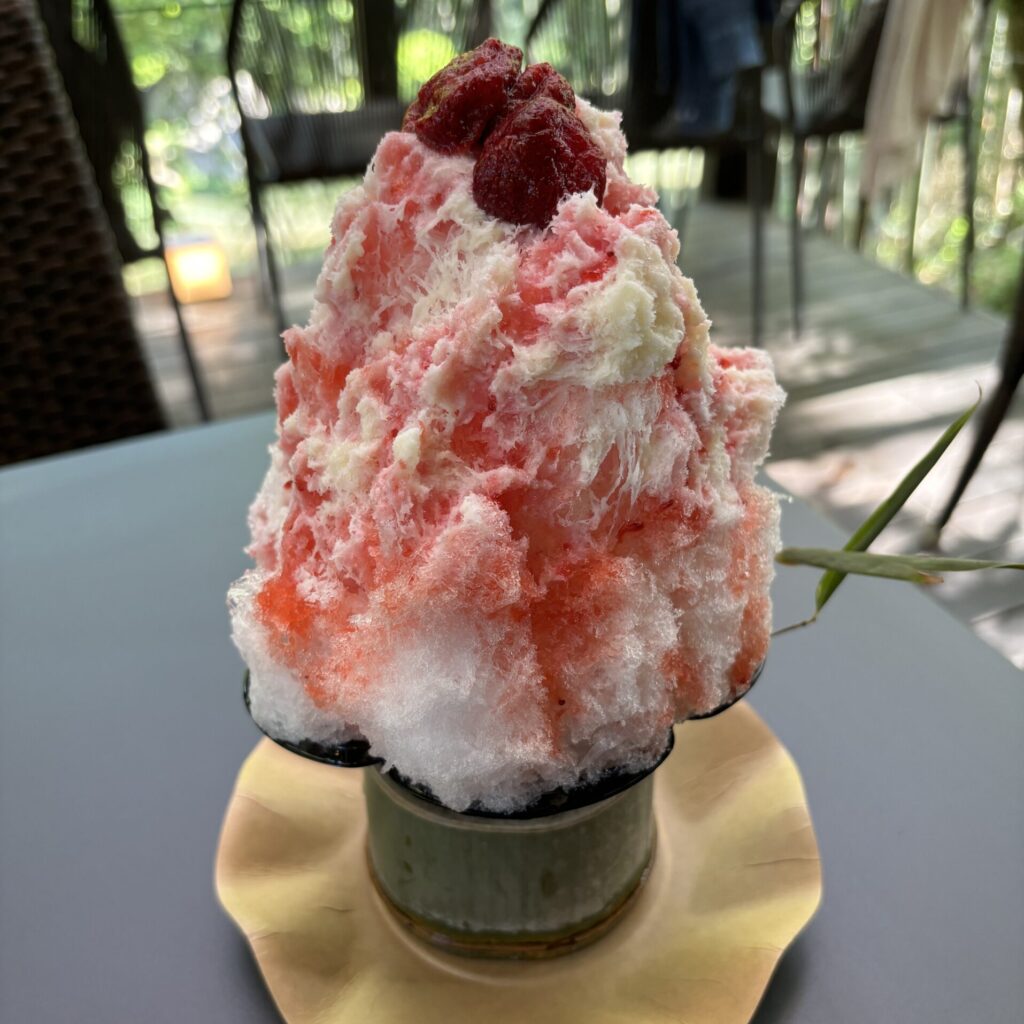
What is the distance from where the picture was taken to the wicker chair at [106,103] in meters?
1.85

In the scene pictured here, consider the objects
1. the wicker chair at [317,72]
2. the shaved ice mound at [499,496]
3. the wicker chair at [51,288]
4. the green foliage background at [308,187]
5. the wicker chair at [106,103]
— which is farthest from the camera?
the green foliage background at [308,187]

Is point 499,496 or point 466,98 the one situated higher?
point 466,98

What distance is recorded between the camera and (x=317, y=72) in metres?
2.04

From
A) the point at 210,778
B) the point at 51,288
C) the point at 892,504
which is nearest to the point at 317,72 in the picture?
the point at 51,288

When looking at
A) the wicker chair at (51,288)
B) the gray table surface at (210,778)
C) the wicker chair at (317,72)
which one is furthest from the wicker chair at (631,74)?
the gray table surface at (210,778)

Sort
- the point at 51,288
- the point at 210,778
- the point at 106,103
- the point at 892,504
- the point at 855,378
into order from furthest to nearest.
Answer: the point at 855,378, the point at 106,103, the point at 51,288, the point at 210,778, the point at 892,504

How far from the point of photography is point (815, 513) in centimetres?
87

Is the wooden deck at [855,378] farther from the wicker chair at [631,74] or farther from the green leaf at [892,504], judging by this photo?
the green leaf at [892,504]

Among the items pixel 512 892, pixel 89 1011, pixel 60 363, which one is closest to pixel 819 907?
pixel 512 892

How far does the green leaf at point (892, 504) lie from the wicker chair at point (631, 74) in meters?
1.62

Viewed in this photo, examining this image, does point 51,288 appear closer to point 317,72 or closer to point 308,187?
point 317,72

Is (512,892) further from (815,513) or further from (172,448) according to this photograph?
(172,448)

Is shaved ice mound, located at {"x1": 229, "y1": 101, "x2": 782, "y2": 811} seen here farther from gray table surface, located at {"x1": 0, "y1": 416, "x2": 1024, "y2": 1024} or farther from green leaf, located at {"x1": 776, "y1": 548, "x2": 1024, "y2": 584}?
gray table surface, located at {"x1": 0, "y1": 416, "x2": 1024, "y2": 1024}

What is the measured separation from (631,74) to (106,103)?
43.8 inches
